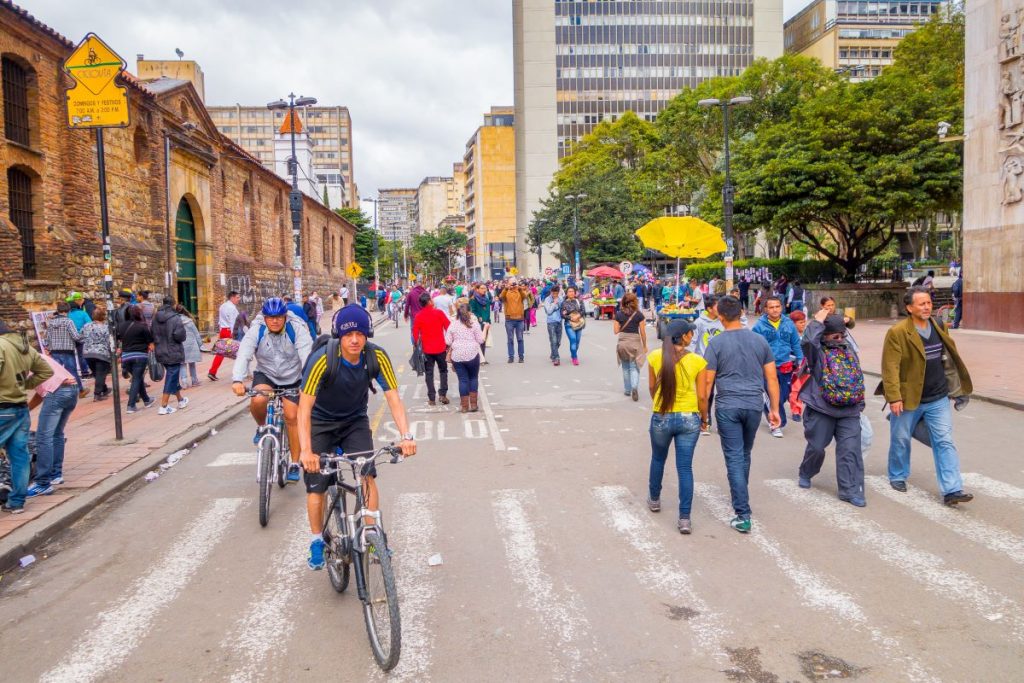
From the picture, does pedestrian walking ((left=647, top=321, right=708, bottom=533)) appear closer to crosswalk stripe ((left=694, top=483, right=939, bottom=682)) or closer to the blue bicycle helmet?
crosswalk stripe ((left=694, top=483, right=939, bottom=682))

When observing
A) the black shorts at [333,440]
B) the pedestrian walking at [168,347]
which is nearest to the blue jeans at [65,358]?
the pedestrian walking at [168,347]

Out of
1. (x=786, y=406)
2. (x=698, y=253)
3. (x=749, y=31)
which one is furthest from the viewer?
(x=749, y=31)

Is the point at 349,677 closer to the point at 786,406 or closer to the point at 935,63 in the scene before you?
the point at 786,406

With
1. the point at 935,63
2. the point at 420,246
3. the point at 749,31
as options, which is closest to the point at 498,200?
the point at 420,246

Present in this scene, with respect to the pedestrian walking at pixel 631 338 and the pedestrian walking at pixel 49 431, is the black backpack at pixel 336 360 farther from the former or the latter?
the pedestrian walking at pixel 631 338

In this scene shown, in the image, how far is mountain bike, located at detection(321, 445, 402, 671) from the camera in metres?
3.95

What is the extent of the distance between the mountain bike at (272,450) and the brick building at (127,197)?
34.1ft

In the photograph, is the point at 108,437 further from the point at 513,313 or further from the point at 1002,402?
the point at 1002,402

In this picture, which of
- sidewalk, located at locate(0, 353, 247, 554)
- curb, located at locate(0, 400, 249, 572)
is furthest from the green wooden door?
curb, located at locate(0, 400, 249, 572)

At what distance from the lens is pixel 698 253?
24.3m

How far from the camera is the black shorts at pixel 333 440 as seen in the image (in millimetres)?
4797

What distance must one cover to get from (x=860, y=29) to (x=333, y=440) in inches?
4424

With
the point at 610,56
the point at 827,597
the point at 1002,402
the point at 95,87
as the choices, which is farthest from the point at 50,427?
the point at 610,56

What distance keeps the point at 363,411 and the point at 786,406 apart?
24.8 ft
